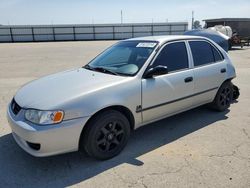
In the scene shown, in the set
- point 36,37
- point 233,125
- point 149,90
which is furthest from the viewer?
point 36,37

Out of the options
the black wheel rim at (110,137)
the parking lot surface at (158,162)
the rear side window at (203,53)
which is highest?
the rear side window at (203,53)

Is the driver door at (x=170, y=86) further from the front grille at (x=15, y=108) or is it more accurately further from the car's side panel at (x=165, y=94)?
the front grille at (x=15, y=108)

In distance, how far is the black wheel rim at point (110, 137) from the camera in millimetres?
3332

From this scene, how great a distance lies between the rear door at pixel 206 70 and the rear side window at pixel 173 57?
232mm

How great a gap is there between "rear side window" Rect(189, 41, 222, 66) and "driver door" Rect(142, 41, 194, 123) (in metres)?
0.24

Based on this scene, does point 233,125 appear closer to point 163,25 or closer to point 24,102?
point 24,102

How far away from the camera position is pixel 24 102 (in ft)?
10.7

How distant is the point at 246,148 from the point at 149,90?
1.66 m

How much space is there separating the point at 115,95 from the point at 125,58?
44.4 inches

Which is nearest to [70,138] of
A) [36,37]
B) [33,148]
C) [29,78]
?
[33,148]

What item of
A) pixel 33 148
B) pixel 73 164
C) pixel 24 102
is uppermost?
pixel 24 102

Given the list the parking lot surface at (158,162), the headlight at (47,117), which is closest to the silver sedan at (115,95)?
the headlight at (47,117)

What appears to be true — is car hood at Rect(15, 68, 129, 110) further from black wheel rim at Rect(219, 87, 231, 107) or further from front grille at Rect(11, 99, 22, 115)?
black wheel rim at Rect(219, 87, 231, 107)

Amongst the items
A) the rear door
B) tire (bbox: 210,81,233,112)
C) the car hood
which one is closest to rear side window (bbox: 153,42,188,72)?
the rear door
